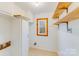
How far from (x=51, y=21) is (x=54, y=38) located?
2.23 feet

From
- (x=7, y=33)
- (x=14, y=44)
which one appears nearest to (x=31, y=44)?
(x=14, y=44)

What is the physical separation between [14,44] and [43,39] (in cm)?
212

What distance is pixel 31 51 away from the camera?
3576 mm

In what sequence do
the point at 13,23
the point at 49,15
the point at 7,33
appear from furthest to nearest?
1. the point at 49,15
2. the point at 13,23
3. the point at 7,33

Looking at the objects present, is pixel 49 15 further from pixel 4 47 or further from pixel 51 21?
pixel 4 47

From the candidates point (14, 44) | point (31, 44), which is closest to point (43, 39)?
point (31, 44)

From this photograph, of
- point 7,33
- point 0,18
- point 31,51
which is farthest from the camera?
point 31,51

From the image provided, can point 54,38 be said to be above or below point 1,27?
below

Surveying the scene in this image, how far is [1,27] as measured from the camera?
1.69 m

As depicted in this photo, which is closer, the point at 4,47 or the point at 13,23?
the point at 4,47

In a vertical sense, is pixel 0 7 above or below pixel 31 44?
above

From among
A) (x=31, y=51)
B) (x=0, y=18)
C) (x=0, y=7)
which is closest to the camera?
(x=0, y=7)

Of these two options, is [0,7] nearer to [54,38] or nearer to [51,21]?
[51,21]

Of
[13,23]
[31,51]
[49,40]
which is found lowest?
[31,51]
